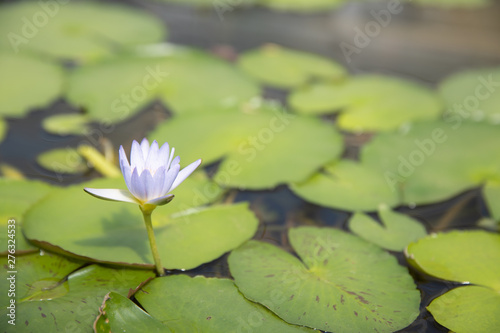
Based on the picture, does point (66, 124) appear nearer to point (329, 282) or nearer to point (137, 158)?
point (137, 158)

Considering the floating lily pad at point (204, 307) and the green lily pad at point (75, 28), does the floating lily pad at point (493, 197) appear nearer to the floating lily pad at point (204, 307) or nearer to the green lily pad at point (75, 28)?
the floating lily pad at point (204, 307)

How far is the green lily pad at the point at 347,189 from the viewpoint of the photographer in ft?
6.18

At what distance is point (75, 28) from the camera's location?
303cm

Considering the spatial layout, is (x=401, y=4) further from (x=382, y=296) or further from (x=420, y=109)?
(x=382, y=296)

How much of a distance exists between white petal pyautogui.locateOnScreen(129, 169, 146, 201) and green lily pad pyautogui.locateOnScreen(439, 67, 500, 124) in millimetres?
1805

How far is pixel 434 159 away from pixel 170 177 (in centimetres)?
141

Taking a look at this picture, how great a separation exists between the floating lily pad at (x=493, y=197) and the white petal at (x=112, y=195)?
56.9 inches

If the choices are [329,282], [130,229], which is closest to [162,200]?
[130,229]

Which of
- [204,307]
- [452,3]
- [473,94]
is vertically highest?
[452,3]

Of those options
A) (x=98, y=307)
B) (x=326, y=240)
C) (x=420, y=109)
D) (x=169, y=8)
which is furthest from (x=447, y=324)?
(x=169, y=8)

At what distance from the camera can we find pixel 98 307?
53.0 inches

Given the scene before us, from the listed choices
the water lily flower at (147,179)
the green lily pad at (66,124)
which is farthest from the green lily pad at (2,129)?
the water lily flower at (147,179)

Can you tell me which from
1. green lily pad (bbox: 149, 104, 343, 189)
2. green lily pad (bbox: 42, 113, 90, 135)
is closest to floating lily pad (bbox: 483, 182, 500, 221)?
green lily pad (bbox: 149, 104, 343, 189)

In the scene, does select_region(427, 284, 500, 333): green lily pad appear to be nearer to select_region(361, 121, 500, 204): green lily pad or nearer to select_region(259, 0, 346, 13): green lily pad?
select_region(361, 121, 500, 204): green lily pad
